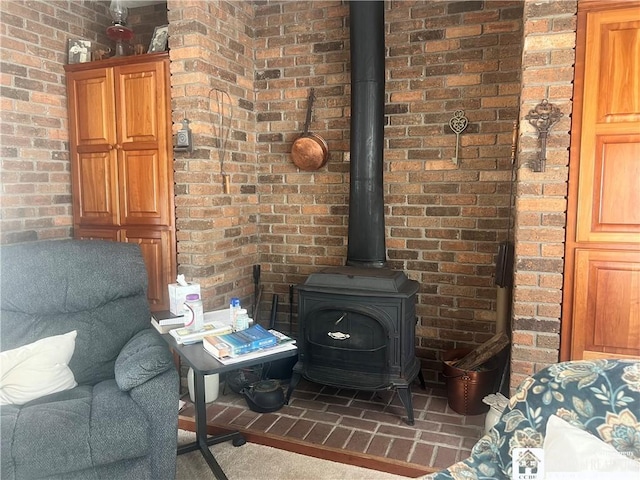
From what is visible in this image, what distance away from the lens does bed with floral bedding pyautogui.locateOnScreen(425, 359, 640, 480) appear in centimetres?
120

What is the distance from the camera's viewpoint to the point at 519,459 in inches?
49.6

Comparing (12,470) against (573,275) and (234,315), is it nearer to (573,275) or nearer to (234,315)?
(234,315)

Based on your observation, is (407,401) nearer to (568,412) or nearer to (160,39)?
(568,412)

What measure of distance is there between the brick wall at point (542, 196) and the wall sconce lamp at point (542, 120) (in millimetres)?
22

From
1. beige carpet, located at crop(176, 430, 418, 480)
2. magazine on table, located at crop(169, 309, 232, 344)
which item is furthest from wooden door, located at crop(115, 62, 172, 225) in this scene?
beige carpet, located at crop(176, 430, 418, 480)

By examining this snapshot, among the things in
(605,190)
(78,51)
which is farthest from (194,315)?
(78,51)

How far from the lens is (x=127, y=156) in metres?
3.08

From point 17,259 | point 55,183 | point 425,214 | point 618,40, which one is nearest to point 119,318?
point 17,259

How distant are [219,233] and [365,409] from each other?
54.4 inches

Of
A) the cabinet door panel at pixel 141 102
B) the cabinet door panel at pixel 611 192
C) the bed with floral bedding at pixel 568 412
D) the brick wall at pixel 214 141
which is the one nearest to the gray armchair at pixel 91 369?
the brick wall at pixel 214 141

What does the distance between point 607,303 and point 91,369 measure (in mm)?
2377

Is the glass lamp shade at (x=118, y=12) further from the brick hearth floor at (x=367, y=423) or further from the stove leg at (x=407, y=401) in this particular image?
the stove leg at (x=407, y=401)

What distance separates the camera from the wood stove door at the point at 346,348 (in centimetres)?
264

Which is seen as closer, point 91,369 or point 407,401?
point 91,369
